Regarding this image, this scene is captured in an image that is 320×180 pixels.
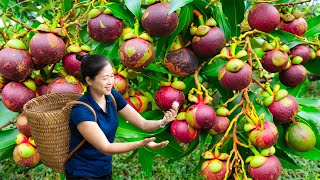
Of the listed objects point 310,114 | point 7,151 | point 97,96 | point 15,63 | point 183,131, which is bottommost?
point 7,151

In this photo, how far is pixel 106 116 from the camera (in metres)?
1.41

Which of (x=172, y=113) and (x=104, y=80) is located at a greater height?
(x=104, y=80)

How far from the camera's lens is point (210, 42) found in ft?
4.53

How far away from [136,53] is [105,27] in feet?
0.51

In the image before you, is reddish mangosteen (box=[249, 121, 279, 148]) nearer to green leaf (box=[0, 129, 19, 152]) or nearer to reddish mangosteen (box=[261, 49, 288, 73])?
reddish mangosteen (box=[261, 49, 288, 73])

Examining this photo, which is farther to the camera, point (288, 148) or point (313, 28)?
point (313, 28)

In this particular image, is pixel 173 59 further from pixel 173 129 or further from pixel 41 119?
pixel 41 119

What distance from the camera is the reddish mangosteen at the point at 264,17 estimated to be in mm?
1445

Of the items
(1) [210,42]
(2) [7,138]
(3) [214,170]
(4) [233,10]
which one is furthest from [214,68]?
(2) [7,138]

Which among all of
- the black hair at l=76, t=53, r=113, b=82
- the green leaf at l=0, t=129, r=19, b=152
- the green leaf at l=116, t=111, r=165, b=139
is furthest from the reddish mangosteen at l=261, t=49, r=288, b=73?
the green leaf at l=0, t=129, r=19, b=152

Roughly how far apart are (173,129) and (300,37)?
20.9 inches

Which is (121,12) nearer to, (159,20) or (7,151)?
(159,20)

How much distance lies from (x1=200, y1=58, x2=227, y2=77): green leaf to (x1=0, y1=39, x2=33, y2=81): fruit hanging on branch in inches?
21.1

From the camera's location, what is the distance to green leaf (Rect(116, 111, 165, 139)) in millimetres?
1538
